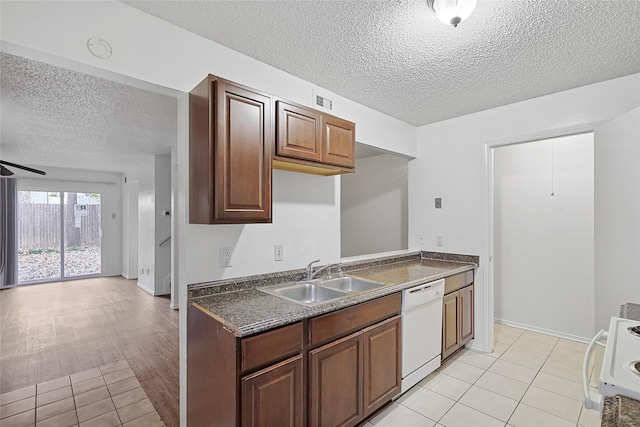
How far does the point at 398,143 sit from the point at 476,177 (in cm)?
89

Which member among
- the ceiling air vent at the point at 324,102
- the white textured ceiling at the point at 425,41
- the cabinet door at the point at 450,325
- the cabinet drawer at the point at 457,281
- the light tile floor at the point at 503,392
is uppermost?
the white textured ceiling at the point at 425,41

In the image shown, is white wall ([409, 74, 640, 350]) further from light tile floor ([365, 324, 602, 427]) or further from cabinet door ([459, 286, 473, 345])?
light tile floor ([365, 324, 602, 427])

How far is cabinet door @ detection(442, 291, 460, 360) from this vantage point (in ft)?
8.71

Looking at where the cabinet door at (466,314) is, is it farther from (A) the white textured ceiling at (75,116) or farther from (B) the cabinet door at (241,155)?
(A) the white textured ceiling at (75,116)

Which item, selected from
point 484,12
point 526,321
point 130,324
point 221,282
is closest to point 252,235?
point 221,282

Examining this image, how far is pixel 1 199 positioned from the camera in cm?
584

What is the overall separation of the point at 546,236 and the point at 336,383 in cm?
322

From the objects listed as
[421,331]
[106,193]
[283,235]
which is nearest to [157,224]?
[106,193]

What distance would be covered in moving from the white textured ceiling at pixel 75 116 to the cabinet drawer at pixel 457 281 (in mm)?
3119

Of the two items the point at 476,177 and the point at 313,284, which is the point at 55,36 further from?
the point at 476,177

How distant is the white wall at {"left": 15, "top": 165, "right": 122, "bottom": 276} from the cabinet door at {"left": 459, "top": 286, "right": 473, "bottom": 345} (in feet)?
25.0

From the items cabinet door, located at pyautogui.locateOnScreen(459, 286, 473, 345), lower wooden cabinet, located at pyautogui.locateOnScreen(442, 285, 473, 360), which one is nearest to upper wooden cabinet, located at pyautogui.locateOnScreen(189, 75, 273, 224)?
lower wooden cabinet, located at pyautogui.locateOnScreen(442, 285, 473, 360)

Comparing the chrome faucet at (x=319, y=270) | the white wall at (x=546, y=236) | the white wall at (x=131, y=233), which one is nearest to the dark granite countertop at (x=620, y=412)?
the chrome faucet at (x=319, y=270)

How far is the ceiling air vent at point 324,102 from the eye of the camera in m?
2.56
